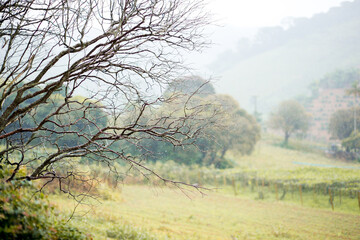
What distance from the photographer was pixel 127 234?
19.0 feet

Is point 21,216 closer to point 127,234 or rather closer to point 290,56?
point 127,234

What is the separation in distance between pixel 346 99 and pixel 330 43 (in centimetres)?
2607

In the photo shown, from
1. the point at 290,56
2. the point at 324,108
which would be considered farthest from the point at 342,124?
the point at 290,56

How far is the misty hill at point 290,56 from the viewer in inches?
1330

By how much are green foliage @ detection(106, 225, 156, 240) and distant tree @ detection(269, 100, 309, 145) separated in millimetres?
13917

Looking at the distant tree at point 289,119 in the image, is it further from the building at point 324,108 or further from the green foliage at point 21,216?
the green foliage at point 21,216

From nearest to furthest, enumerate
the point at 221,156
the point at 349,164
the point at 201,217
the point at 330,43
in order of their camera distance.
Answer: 1. the point at 201,217
2. the point at 349,164
3. the point at 221,156
4. the point at 330,43

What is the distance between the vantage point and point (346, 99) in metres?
15.9

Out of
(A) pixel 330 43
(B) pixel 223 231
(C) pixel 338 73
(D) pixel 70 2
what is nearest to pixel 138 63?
(D) pixel 70 2

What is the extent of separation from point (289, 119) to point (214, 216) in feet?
39.4

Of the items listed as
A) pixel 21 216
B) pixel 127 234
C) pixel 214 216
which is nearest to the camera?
pixel 21 216

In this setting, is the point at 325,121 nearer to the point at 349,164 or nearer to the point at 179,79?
the point at 349,164

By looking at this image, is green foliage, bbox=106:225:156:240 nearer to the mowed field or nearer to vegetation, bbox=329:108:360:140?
the mowed field

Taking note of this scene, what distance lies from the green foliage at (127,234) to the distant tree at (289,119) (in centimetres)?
1392
